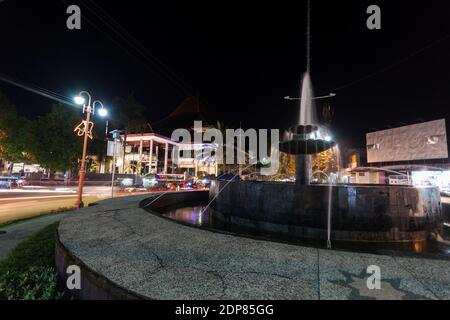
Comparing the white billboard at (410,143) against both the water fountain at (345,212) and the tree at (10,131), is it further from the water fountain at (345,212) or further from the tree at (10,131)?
the tree at (10,131)

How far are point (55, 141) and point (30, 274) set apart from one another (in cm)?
3816

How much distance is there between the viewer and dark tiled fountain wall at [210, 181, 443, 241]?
661cm

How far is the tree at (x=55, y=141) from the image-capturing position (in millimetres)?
33938

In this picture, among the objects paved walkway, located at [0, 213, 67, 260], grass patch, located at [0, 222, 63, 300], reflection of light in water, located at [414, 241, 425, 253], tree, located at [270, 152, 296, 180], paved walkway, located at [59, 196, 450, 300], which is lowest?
paved walkway, located at [0, 213, 67, 260]

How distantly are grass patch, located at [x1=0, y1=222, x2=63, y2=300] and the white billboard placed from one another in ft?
150

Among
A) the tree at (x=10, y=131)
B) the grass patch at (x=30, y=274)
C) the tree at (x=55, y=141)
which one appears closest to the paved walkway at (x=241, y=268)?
the grass patch at (x=30, y=274)

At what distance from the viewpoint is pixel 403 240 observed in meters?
6.61

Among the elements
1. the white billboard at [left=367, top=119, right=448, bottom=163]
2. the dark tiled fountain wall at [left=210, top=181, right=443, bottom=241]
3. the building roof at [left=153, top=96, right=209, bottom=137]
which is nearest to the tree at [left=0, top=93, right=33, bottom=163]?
the building roof at [left=153, top=96, right=209, bottom=137]

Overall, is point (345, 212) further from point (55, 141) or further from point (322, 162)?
point (55, 141)

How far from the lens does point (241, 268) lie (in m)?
3.27

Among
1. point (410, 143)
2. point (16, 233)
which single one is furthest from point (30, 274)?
point (410, 143)

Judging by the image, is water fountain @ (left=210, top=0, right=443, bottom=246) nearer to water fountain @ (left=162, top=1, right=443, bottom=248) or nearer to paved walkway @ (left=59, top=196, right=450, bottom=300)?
water fountain @ (left=162, top=1, right=443, bottom=248)
